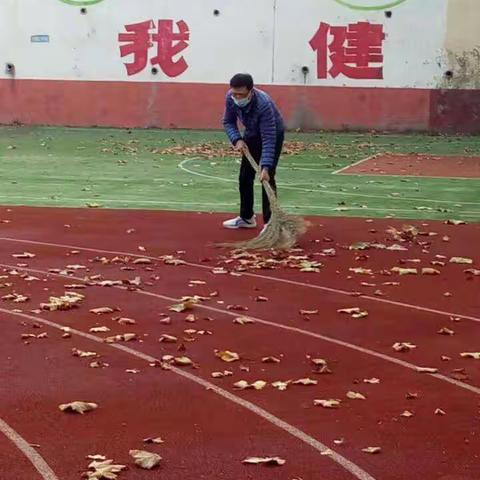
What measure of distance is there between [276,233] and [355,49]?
17100 millimetres

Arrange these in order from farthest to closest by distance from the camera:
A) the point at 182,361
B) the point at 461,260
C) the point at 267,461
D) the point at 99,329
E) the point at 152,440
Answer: the point at 461,260
the point at 99,329
the point at 182,361
the point at 152,440
the point at 267,461

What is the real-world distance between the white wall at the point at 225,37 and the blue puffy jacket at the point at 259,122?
16.0 metres

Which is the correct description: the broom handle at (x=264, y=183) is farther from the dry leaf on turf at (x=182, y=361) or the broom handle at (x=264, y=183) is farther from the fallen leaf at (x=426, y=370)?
the fallen leaf at (x=426, y=370)

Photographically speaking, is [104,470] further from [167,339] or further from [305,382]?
[167,339]

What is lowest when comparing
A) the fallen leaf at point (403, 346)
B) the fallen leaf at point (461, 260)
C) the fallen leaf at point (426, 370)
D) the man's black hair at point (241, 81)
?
the fallen leaf at point (426, 370)

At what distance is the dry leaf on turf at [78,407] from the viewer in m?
4.95

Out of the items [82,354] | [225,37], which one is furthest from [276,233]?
[225,37]

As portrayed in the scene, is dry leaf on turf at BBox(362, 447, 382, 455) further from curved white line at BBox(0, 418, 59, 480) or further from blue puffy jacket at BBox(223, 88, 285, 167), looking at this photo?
blue puffy jacket at BBox(223, 88, 285, 167)

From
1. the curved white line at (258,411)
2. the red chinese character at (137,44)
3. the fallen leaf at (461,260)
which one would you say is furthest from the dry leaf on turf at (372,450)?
the red chinese character at (137,44)

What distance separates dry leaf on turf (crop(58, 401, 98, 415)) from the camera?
16.2ft

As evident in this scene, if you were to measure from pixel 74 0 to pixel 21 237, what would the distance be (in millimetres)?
18068

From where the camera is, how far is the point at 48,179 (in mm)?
15633

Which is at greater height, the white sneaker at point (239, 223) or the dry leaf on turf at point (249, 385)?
the white sneaker at point (239, 223)

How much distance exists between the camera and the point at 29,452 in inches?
174
